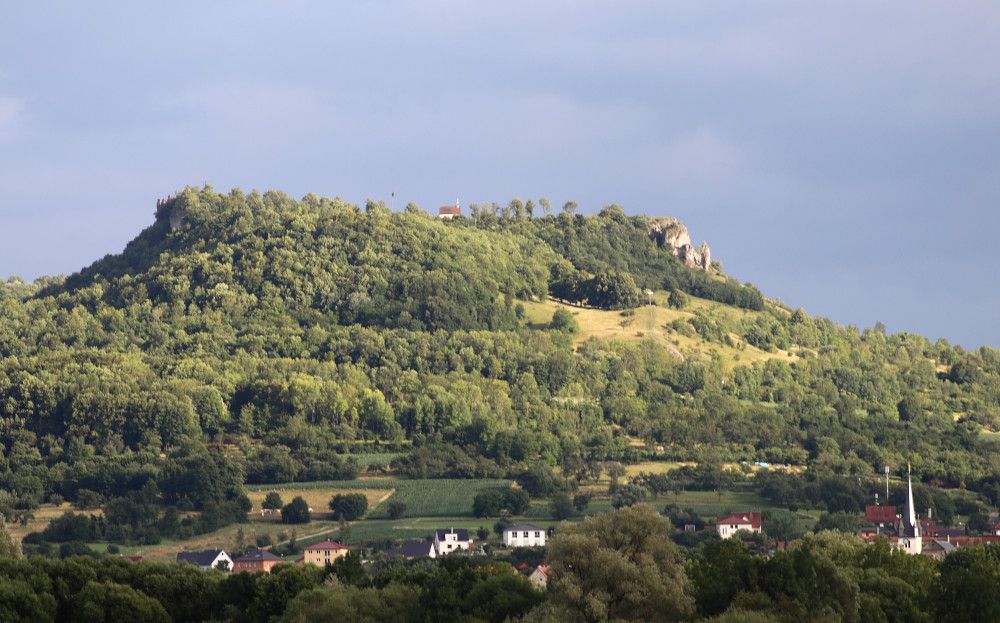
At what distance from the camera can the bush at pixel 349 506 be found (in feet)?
436

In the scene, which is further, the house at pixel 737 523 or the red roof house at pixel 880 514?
the red roof house at pixel 880 514

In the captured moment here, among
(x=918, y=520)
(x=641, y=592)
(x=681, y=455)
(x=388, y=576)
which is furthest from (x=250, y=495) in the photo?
(x=641, y=592)

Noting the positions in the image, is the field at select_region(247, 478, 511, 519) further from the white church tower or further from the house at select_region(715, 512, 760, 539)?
the white church tower

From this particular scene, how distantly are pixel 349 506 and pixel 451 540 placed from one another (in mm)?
12401

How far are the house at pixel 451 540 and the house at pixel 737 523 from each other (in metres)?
15.1

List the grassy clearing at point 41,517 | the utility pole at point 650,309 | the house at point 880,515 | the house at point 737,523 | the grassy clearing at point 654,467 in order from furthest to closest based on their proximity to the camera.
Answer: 1. the utility pole at point 650,309
2. the grassy clearing at point 654,467
3. the house at point 880,515
4. the grassy clearing at point 41,517
5. the house at point 737,523

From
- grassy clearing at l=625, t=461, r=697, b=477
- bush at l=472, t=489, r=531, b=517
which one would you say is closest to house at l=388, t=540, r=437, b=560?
bush at l=472, t=489, r=531, b=517

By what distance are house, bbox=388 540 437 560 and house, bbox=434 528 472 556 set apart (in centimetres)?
89

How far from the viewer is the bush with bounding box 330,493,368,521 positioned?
436 ft

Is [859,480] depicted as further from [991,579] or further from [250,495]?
[991,579]

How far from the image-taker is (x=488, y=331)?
183 meters

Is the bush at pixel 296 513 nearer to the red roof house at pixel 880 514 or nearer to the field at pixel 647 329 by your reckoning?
the red roof house at pixel 880 514

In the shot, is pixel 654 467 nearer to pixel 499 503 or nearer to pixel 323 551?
pixel 499 503

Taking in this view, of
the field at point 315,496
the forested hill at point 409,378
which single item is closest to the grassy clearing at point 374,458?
the forested hill at point 409,378
